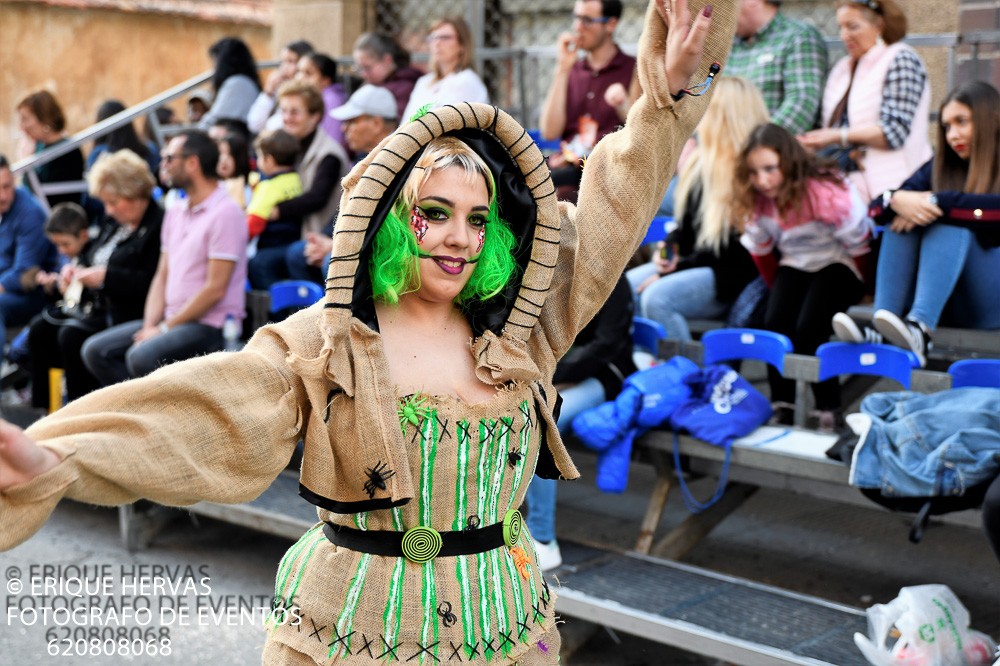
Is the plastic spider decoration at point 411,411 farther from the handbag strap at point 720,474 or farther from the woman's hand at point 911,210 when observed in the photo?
the woman's hand at point 911,210

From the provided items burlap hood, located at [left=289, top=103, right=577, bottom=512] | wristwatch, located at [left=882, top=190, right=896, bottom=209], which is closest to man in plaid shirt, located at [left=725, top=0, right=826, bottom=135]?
wristwatch, located at [left=882, top=190, right=896, bottom=209]

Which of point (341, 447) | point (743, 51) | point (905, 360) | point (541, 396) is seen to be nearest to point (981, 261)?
point (905, 360)

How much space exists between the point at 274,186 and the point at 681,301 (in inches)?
102

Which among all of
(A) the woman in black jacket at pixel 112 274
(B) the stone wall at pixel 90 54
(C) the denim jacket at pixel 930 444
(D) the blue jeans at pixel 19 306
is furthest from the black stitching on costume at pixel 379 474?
(B) the stone wall at pixel 90 54

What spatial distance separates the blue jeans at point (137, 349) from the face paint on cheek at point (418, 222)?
3.72 meters

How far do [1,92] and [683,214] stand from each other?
12.6 meters

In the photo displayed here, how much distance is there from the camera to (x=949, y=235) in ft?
15.2

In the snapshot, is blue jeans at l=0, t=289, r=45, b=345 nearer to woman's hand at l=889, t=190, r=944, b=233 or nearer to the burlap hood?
woman's hand at l=889, t=190, r=944, b=233

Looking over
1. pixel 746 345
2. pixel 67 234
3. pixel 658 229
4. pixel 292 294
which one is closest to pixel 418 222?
pixel 746 345

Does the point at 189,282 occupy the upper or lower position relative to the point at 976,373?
lower

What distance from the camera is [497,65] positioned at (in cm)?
891

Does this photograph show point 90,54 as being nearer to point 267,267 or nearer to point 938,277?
point 267,267

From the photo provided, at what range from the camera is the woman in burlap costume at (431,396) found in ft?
6.80

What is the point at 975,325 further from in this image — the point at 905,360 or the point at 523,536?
the point at 523,536
